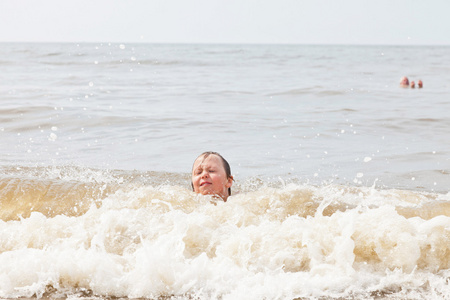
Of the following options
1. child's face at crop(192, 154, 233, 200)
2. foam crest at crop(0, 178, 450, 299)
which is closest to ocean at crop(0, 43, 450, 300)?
foam crest at crop(0, 178, 450, 299)

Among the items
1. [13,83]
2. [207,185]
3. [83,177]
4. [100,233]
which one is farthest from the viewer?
[13,83]

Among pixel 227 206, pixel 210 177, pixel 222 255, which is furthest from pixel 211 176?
pixel 222 255

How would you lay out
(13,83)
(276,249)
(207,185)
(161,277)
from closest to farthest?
(161,277)
(276,249)
(207,185)
(13,83)

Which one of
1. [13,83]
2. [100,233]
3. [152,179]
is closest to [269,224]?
[100,233]

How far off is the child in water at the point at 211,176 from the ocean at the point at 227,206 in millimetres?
310

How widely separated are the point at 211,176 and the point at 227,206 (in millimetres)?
892

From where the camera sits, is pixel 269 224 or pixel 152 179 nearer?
pixel 269 224

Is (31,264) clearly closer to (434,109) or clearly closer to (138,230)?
(138,230)

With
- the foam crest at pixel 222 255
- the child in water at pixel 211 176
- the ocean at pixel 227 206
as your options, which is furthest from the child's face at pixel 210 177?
the foam crest at pixel 222 255

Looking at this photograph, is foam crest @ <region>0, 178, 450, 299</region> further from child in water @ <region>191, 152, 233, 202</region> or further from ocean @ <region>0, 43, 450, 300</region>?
child in water @ <region>191, 152, 233, 202</region>

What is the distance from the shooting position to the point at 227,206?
15.6 ft

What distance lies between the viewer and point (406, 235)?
394cm

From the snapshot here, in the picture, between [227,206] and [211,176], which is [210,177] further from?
[227,206]

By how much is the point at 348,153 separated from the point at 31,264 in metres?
5.85
